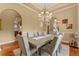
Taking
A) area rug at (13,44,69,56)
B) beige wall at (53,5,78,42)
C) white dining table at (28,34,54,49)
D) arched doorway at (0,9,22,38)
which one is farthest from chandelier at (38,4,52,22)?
area rug at (13,44,69,56)

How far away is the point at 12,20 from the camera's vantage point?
192 cm

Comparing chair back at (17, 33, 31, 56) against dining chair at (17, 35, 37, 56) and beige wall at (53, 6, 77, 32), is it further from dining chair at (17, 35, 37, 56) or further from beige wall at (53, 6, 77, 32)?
beige wall at (53, 6, 77, 32)

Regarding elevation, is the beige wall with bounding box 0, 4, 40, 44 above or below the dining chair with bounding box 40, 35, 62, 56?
above

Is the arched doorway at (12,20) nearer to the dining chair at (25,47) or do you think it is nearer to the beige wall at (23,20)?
the beige wall at (23,20)

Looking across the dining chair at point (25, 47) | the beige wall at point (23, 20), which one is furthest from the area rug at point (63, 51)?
the beige wall at point (23, 20)

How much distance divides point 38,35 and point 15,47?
471 millimetres

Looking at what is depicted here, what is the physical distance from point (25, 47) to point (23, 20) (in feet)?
1.65

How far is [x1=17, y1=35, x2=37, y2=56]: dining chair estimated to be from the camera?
6.26 ft

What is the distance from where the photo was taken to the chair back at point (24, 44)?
1.91 m

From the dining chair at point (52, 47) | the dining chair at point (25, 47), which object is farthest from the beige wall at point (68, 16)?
the dining chair at point (25, 47)

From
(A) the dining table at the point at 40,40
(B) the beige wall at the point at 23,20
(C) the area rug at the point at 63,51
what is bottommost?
(C) the area rug at the point at 63,51

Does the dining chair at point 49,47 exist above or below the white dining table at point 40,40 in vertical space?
below

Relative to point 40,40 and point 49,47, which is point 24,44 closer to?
point 40,40

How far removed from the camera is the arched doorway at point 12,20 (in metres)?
1.89
